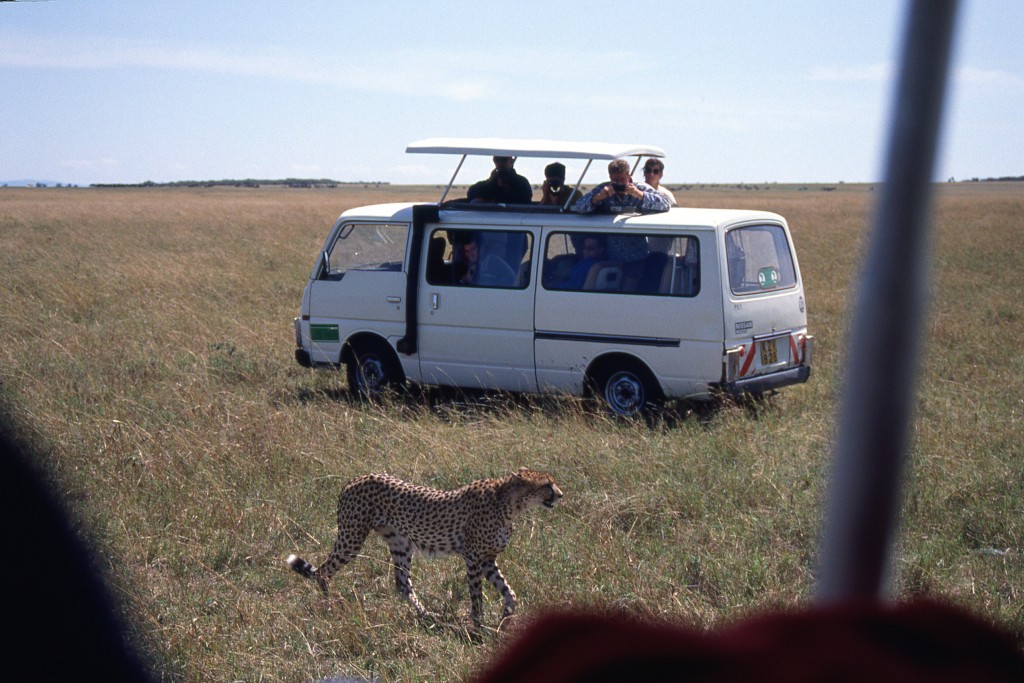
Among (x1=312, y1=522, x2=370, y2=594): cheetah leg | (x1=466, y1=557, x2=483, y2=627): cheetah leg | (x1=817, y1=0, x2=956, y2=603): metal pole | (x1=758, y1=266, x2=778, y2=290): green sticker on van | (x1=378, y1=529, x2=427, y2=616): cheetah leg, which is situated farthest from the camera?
(x1=758, y1=266, x2=778, y2=290): green sticker on van

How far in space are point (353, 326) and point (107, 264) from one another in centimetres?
1025

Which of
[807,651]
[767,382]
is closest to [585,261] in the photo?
[767,382]

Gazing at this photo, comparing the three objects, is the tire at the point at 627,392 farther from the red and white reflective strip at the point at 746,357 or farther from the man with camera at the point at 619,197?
the man with camera at the point at 619,197

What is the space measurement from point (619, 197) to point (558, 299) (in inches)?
36.9

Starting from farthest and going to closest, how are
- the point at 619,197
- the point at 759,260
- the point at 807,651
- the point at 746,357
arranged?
the point at 619,197 < the point at 759,260 < the point at 746,357 < the point at 807,651

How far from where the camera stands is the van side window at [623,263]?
7.48 m

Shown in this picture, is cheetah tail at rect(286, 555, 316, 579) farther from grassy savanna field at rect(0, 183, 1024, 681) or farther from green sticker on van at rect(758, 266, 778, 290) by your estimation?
green sticker on van at rect(758, 266, 778, 290)

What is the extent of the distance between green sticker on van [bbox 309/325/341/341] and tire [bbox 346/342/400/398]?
0.20 metres

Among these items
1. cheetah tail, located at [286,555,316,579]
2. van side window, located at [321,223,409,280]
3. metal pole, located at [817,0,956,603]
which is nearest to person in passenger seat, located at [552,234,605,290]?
van side window, located at [321,223,409,280]

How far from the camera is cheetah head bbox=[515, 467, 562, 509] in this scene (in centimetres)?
420

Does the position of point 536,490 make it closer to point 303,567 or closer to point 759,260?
point 303,567

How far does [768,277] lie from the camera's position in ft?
25.8

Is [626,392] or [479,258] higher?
[479,258]

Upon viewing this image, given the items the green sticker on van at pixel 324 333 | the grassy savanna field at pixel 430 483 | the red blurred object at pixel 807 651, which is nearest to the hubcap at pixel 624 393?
the grassy savanna field at pixel 430 483
